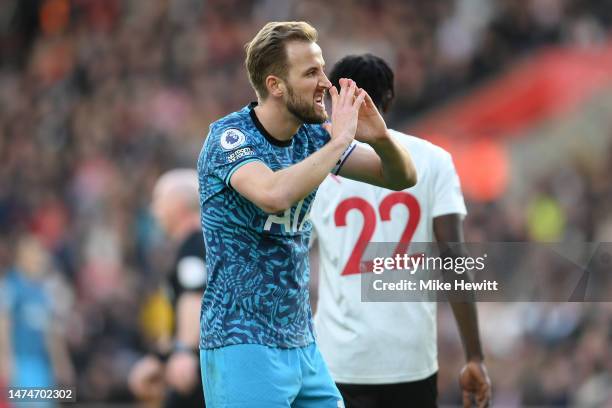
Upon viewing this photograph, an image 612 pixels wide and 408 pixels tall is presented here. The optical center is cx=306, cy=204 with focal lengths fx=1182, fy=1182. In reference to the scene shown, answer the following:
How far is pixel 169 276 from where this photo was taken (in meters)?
6.62

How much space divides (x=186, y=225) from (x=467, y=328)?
2089 millimetres

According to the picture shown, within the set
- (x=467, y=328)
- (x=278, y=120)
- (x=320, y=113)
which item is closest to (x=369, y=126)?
(x=320, y=113)

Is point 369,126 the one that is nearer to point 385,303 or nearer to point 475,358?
point 385,303

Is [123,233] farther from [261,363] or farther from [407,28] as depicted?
[261,363]

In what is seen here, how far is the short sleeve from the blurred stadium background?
620 cm

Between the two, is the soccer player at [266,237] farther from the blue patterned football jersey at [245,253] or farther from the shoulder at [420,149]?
the shoulder at [420,149]

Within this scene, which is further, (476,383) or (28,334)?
(28,334)

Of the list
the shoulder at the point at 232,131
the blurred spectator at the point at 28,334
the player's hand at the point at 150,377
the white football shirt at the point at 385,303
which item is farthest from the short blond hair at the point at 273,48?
the blurred spectator at the point at 28,334

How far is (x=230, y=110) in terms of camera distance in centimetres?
1509

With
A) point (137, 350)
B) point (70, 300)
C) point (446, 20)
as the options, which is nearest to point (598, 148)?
point (446, 20)

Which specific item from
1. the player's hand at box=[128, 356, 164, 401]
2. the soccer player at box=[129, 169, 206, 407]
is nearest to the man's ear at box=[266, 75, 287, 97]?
the soccer player at box=[129, 169, 206, 407]

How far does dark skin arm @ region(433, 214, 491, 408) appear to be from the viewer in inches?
207

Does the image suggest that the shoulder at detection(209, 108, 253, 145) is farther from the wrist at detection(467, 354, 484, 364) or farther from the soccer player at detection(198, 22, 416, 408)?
the wrist at detection(467, 354, 484, 364)

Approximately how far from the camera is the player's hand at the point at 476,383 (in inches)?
211
